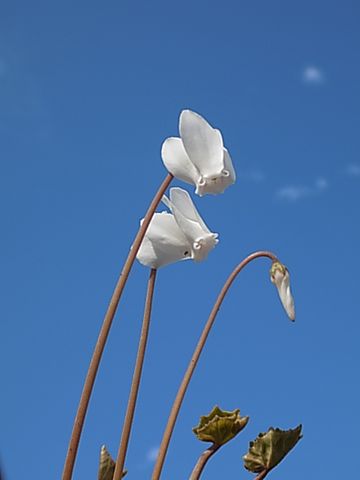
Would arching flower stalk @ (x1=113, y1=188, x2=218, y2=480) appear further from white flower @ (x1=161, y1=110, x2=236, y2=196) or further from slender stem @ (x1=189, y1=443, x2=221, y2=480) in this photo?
slender stem @ (x1=189, y1=443, x2=221, y2=480)

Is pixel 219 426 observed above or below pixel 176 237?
below

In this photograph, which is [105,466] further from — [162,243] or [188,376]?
[162,243]

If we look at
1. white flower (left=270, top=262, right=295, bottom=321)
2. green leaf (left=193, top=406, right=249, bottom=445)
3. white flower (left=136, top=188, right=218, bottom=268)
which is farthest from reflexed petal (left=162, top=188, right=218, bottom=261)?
Answer: green leaf (left=193, top=406, right=249, bottom=445)

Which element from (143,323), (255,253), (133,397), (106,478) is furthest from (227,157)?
(106,478)

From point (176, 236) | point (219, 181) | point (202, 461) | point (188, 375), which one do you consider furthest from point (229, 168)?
point (202, 461)

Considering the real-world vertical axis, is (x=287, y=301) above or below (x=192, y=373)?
above

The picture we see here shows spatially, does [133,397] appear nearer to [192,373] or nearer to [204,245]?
[192,373]

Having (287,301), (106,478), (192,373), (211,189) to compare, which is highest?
(211,189)
